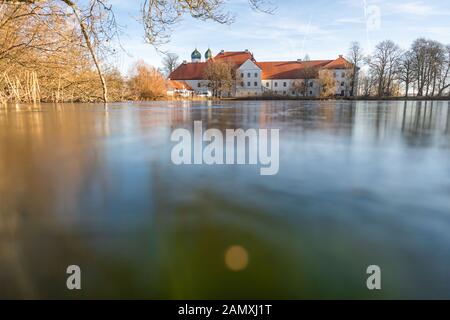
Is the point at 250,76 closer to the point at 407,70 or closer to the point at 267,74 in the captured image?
the point at 267,74

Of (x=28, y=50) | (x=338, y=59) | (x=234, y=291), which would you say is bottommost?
(x=234, y=291)

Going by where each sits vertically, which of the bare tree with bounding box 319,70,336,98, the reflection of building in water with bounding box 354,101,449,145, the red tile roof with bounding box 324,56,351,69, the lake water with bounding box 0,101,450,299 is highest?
the red tile roof with bounding box 324,56,351,69

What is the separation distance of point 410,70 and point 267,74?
27.8 metres

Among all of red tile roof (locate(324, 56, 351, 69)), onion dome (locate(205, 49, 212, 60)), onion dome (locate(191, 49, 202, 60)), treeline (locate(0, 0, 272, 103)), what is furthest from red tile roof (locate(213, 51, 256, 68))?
treeline (locate(0, 0, 272, 103))

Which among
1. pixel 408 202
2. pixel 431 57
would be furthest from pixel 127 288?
pixel 431 57

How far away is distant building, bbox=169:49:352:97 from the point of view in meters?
53.2

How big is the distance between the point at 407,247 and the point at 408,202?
1.50 feet

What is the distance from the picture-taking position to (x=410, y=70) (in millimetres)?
40031

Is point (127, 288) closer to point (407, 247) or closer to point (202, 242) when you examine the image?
point (202, 242)

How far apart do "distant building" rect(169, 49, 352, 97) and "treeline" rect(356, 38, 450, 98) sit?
Result: 7962 millimetres

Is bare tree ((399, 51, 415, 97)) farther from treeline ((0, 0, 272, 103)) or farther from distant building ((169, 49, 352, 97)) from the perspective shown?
treeline ((0, 0, 272, 103))

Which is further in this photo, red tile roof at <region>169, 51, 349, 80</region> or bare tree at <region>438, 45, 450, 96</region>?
red tile roof at <region>169, 51, 349, 80</region>

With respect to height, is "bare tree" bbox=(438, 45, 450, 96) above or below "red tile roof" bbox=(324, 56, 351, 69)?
below

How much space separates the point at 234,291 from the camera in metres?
0.79
